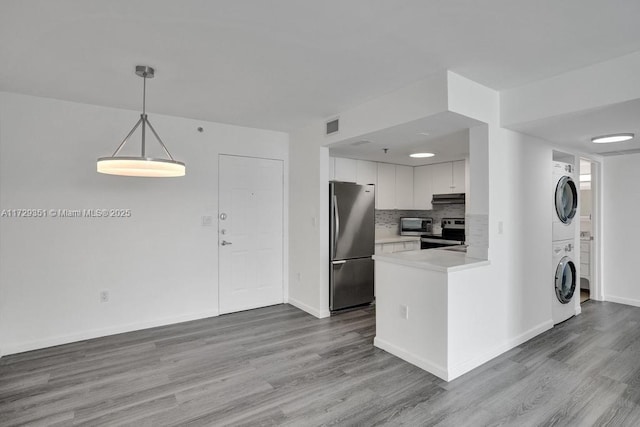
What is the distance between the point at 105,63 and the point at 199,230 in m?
2.10

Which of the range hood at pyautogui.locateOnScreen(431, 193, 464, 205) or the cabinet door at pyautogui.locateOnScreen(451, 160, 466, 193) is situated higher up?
the cabinet door at pyautogui.locateOnScreen(451, 160, 466, 193)

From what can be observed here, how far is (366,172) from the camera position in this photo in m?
5.57

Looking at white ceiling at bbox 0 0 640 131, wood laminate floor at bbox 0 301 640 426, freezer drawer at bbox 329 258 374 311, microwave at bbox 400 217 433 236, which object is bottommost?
wood laminate floor at bbox 0 301 640 426

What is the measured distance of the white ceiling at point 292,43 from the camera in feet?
6.08

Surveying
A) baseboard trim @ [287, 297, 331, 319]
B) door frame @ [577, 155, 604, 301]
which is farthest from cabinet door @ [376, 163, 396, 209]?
door frame @ [577, 155, 604, 301]

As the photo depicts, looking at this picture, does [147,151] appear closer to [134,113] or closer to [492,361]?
[134,113]

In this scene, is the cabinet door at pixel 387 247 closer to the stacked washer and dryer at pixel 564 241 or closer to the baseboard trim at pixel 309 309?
the baseboard trim at pixel 309 309

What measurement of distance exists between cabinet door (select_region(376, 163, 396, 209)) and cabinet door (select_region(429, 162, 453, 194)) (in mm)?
712

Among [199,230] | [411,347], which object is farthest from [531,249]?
[199,230]

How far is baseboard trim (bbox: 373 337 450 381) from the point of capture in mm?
2709

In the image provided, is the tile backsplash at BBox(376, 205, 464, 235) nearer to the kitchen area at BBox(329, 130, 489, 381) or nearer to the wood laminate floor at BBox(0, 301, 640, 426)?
the kitchen area at BBox(329, 130, 489, 381)

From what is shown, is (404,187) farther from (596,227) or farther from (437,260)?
(437,260)

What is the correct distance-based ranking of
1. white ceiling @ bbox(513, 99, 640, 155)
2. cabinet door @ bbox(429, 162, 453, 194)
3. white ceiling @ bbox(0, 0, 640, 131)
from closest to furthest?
white ceiling @ bbox(0, 0, 640, 131) → white ceiling @ bbox(513, 99, 640, 155) → cabinet door @ bbox(429, 162, 453, 194)

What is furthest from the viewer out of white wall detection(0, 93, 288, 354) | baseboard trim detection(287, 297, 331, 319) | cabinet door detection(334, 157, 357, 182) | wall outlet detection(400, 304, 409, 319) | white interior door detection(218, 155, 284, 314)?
cabinet door detection(334, 157, 357, 182)
